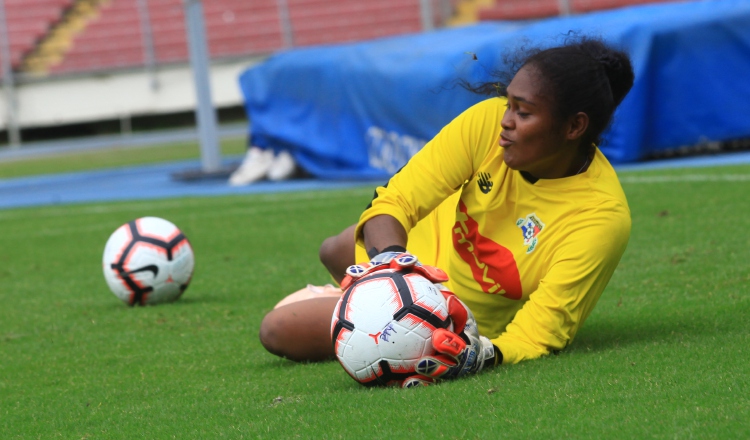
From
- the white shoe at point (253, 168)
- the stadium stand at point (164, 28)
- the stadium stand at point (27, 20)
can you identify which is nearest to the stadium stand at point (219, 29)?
the stadium stand at point (164, 28)

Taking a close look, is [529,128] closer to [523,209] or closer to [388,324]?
[523,209]

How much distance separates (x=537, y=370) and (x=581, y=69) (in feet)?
3.17

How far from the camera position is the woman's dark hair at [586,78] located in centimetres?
327

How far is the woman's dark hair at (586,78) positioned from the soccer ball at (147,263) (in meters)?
2.65

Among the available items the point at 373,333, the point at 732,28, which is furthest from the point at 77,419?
the point at 732,28

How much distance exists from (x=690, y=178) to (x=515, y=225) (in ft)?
17.9

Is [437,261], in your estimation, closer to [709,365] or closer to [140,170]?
[709,365]

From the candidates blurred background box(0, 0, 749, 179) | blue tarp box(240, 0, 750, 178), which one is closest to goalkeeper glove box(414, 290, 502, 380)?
blue tarp box(240, 0, 750, 178)

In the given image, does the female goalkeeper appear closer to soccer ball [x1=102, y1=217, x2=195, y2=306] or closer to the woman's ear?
the woman's ear

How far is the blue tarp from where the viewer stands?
999 cm

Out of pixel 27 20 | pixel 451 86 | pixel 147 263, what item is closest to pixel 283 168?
pixel 451 86

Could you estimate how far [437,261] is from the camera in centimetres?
395

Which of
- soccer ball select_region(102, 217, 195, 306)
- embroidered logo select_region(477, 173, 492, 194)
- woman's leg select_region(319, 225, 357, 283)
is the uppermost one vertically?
embroidered logo select_region(477, 173, 492, 194)

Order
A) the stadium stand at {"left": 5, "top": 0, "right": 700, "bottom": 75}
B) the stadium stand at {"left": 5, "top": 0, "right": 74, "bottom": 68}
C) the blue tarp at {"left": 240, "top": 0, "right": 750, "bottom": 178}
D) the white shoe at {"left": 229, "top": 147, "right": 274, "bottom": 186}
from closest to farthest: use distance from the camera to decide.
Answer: the blue tarp at {"left": 240, "top": 0, "right": 750, "bottom": 178}
the white shoe at {"left": 229, "top": 147, "right": 274, "bottom": 186}
the stadium stand at {"left": 5, "top": 0, "right": 700, "bottom": 75}
the stadium stand at {"left": 5, "top": 0, "right": 74, "bottom": 68}
